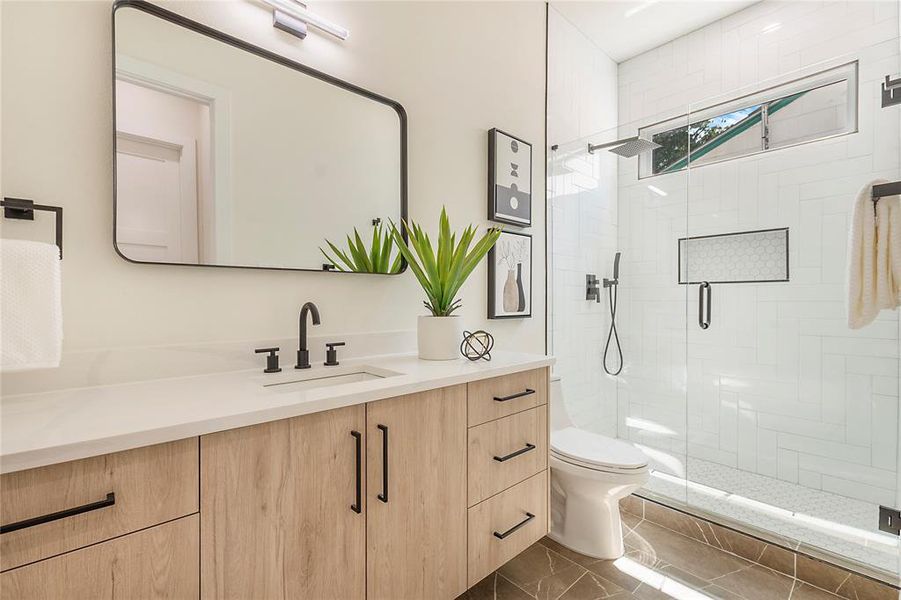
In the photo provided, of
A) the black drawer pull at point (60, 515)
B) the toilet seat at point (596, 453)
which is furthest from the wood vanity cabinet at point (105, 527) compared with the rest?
the toilet seat at point (596, 453)

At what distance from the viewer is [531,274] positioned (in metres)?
2.43

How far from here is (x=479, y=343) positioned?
1.67m

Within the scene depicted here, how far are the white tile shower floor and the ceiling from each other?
2808 mm

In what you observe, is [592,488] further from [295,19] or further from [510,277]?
[295,19]

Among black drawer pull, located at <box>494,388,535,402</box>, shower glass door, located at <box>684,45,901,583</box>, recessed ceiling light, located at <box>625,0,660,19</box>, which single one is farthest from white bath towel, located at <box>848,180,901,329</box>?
recessed ceiling light, located at <box>625,0,660,19</box>

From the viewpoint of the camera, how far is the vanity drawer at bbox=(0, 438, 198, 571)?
0.67 m

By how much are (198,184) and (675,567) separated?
2317 mm

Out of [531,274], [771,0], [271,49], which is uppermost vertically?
[771,0]

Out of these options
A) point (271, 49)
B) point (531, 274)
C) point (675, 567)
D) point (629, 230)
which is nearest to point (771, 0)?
point (629, 230)

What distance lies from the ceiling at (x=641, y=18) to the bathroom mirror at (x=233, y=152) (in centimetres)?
178

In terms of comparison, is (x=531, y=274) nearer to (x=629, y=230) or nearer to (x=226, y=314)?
(x=629, y=230)

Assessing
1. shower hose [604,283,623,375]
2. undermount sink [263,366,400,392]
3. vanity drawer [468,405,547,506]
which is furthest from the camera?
shower hose [604,283,623,375]

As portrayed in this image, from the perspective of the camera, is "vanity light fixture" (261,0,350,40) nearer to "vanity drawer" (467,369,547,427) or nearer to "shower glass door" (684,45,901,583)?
"vanity drawer" (467,369,547,427)

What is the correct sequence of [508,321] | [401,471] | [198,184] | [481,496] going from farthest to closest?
[508,321] → [481,496] → [198,184] → [401,471]
